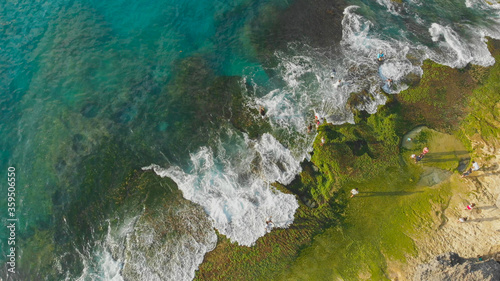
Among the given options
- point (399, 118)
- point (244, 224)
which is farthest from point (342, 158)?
point (244, 224)

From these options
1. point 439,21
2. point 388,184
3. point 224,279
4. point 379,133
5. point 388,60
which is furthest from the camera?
point 439,21

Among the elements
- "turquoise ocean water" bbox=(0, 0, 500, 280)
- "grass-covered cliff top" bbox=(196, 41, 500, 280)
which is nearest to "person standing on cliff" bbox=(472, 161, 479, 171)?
"grass-covered cliff top" bbox=(196, 41, 500, 280)

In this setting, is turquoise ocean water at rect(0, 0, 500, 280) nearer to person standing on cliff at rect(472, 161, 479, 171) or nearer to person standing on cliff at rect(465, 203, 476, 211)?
person standing on cliff at rect(472, 161, 479, 171)

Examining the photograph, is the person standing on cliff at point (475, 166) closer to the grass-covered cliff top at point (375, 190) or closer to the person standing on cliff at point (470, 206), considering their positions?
the grass-covered cliff top at point (375, 190)

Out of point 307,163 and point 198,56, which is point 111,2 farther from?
point 307,163

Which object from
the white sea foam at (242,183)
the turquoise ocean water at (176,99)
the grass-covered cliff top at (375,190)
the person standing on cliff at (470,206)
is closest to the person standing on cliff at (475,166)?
the grass-covered cliff top at (375,190)

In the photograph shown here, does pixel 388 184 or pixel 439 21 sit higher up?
pixel 439 21
